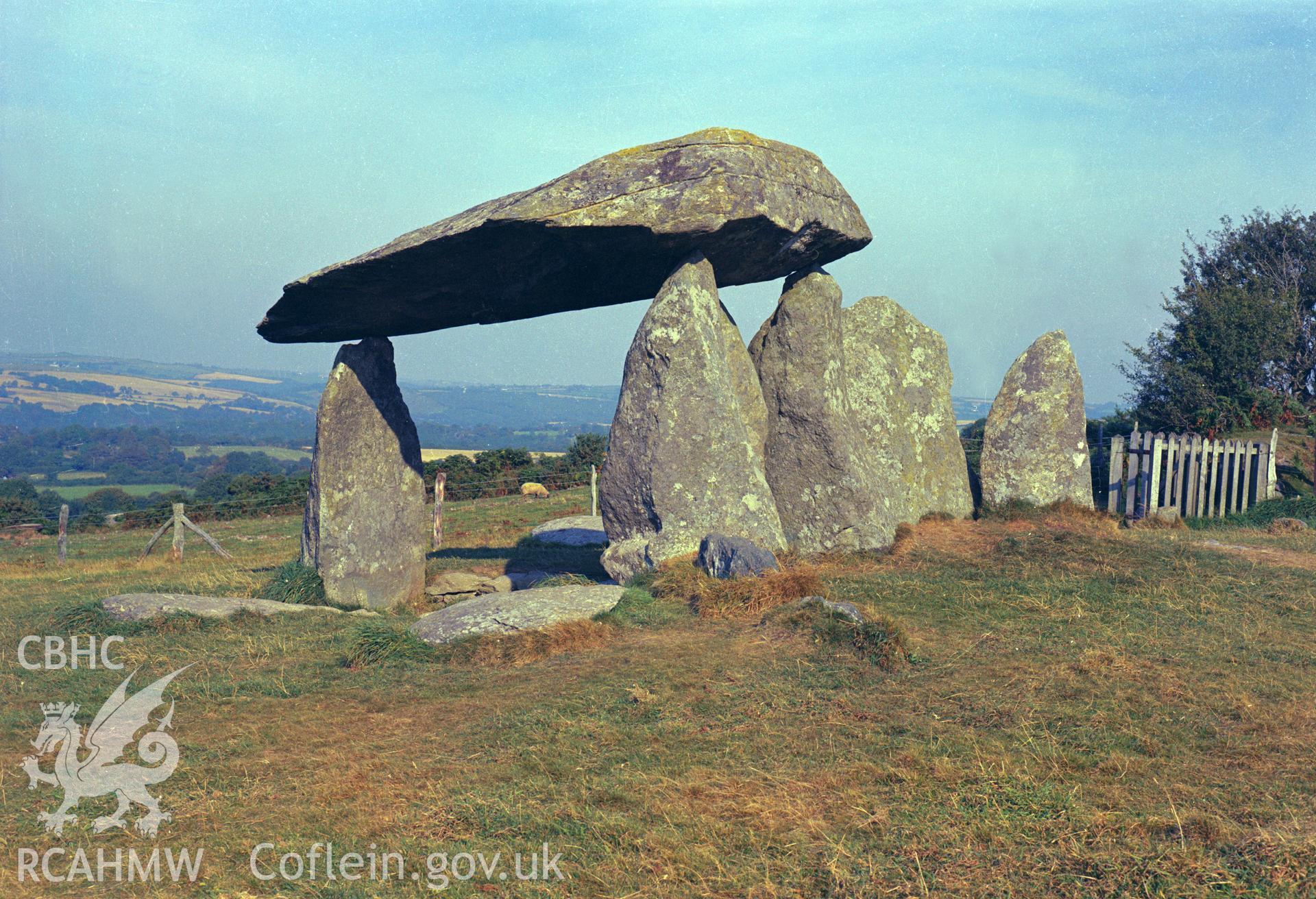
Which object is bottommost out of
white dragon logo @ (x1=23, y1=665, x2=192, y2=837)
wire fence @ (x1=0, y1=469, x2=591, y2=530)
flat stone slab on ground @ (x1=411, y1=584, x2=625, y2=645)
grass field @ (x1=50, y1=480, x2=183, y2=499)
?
grass field @ (x1=50, y1=480, x2=183, y2=499)

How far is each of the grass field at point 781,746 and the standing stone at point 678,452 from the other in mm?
905

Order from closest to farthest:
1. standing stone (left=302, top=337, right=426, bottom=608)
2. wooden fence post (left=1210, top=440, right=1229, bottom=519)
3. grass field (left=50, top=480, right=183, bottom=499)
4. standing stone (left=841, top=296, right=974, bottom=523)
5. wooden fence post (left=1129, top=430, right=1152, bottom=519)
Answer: standing stone (left=302, top=337, right=426, bottom=608) → standing stone (left=841, top=296, right=974, bottom=523) → wooden fence post (left=1129, top=430, right=1152, bottom=519) → wooden fence post (left=1210, top=440, right=1229, bottom=519) → grass field (left=50, top=480, right=183, bottom=499)

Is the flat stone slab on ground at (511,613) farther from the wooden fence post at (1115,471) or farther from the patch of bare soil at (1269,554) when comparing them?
the wooden fence post at (1115,471)

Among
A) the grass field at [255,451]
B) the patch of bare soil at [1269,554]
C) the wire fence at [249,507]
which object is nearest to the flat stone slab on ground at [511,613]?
the patch of bare soil at [1269,554]

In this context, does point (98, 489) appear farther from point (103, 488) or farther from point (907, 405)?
point (907, 405)

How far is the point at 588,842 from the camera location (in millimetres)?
5188

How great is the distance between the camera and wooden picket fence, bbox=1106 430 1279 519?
58.6 ft

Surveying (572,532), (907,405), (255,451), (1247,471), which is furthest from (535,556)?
(255,451)

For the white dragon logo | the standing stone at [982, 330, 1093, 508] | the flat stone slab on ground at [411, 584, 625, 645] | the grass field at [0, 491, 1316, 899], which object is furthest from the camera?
the standing stone at [982, 330, 1093, 508]

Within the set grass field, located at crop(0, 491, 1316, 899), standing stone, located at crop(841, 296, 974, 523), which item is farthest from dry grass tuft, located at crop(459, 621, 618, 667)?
standing stone, located at crop(841, 296, 974, 523)

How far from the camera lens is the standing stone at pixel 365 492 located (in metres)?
13.2

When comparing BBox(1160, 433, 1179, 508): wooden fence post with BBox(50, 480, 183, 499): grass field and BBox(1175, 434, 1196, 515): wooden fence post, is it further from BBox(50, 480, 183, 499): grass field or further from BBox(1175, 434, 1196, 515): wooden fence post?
BBox(50, 480, 183, 499): grass field

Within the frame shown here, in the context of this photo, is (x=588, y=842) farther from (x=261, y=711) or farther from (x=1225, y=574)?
(x=1225, y=574)

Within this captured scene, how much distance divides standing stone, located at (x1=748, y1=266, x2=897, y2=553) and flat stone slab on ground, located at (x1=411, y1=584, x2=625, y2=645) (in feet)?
14.1
